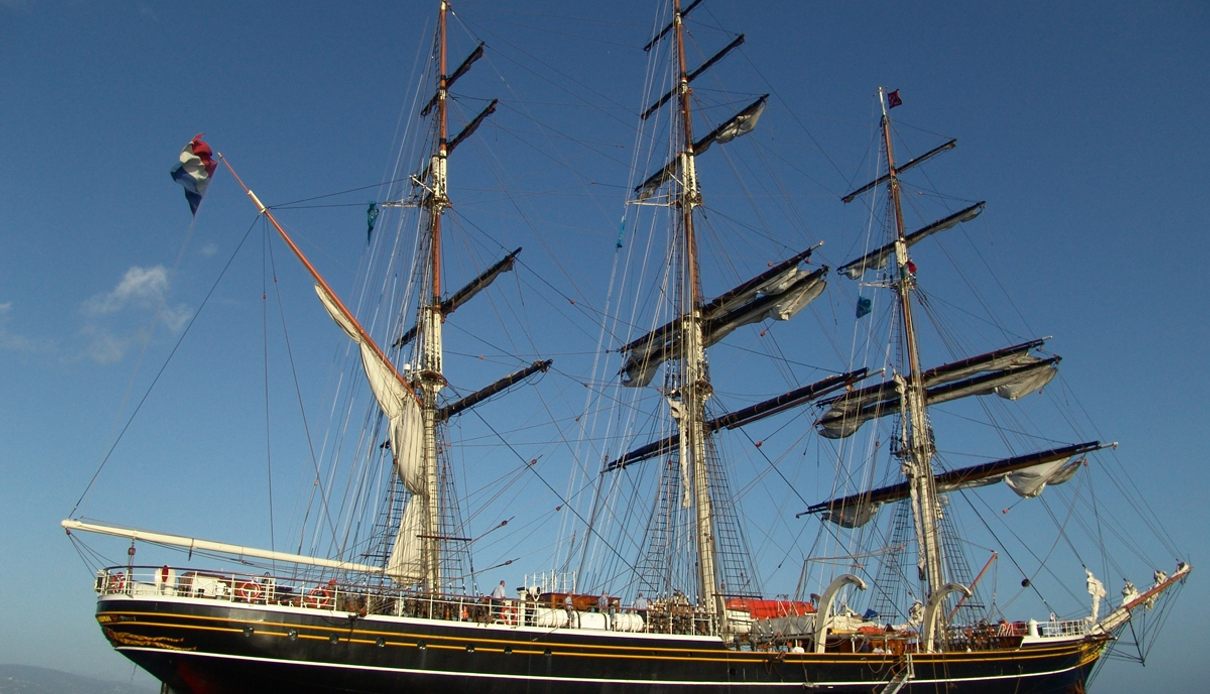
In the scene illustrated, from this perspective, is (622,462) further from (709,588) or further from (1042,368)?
(1042,368)

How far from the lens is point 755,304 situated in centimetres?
3719

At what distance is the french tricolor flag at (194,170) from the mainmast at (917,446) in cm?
3157

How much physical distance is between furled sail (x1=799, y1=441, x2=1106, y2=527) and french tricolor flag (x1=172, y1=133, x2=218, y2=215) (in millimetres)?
32886

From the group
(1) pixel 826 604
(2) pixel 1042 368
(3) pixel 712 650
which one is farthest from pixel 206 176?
(2) pixel 1042 368

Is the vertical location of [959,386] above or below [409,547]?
above

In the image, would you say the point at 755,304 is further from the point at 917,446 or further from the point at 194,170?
the point at 194,170

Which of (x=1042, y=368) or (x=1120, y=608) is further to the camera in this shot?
(x=1042, y=368)

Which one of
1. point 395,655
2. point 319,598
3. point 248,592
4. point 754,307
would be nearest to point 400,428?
point 319,598

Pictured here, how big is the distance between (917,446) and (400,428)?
79.2 ft

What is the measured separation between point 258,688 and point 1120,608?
35.2 meters

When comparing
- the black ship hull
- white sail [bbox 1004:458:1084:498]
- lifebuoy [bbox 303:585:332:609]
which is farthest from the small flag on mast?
lifebuoy [bbox 303:585:332:609]

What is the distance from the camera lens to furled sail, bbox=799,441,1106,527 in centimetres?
4003

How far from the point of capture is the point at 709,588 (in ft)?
98.5

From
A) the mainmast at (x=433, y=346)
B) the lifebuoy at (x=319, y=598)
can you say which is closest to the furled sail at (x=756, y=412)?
the mainmast at (x=433, y=346)
